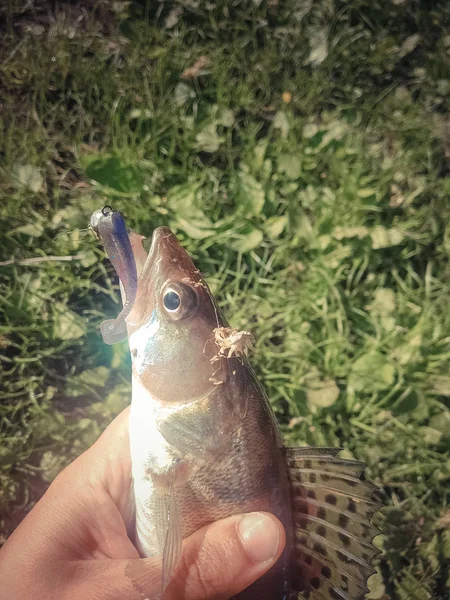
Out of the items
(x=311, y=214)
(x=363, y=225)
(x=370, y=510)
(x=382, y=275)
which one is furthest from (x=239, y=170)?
(x=370, y=510)

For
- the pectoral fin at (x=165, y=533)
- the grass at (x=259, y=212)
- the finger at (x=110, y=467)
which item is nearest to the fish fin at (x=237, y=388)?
the pectoral fin at (x=165, y=533)

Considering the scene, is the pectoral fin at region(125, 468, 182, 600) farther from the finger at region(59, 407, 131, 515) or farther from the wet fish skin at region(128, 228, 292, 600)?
the finger at region(59, 407, 131, 515)

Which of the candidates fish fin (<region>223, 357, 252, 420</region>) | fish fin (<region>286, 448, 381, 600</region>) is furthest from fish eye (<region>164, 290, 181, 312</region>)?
fish fin (<region>286, 448, 381, 600</region>)

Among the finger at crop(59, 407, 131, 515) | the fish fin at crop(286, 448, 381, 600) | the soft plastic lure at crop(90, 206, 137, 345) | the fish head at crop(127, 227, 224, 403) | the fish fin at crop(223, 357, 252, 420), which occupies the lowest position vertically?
the fish fin at crop(286, 448, 381, 600)

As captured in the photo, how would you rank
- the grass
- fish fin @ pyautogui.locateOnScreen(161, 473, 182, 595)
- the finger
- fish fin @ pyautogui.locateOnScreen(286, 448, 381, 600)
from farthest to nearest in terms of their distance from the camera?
the grass → the finger → fish fin @ pyautogui.locateOnScreen(286, 448, 381, 600) → fish fin @ pyautogui.locateOnScreen(161, 473, 182, 595)

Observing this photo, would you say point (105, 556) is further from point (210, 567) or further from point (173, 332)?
point (173, 332)

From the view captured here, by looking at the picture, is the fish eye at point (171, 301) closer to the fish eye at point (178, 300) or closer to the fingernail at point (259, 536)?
the fish eye at point (178, 300)

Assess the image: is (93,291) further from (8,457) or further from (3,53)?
(3,53)
